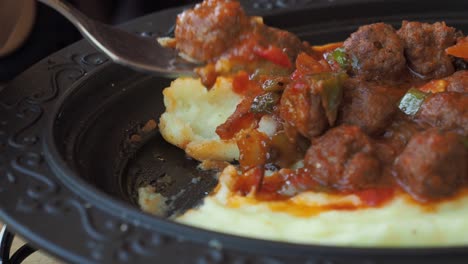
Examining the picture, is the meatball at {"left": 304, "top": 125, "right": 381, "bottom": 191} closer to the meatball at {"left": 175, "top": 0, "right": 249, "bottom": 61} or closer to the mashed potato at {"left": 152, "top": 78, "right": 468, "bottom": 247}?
the mashed potato at {"left": 152, "top": 78, "right": 468, "bottom": 247}

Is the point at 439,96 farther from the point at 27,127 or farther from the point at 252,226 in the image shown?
the point at 27,127

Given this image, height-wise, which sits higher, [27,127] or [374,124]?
[374,124]

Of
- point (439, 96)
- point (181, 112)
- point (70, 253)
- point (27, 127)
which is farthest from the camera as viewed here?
point (181, 112)

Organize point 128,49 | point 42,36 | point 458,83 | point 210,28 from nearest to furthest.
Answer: point 210,28 < point 128,49 < point 458,83 < point 42,36

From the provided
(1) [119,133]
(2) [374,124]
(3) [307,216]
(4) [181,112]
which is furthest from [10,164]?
(2) [374,124]

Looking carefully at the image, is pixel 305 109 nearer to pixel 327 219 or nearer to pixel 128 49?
pixel 327 219

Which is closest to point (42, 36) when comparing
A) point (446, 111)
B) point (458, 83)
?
point (458, 83)
